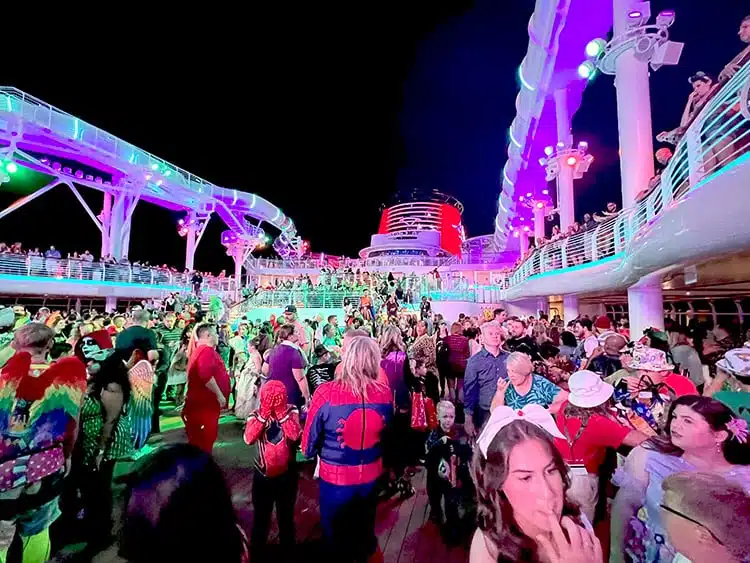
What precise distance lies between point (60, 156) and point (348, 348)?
85.7 feet

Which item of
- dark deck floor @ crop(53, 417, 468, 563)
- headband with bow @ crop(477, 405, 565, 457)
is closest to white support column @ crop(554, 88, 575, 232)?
dark deck floor @ crop(53, 417, 468, 563)

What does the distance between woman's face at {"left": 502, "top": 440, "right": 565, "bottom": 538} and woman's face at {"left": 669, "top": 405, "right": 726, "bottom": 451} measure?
2.87 feet

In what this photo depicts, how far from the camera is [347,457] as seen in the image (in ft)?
8.07

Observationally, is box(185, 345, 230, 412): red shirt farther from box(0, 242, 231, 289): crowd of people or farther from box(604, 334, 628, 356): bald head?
box(0, 242, 231, 289): crowd of people

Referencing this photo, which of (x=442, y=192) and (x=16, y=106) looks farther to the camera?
(x=442, y=192)

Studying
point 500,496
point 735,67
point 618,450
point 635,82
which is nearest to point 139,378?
point 500,496

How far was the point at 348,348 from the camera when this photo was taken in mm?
2588

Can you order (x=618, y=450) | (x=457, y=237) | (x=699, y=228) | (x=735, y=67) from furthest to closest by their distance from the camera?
(x=457, y=237) → (x=735, y=67) → (x=699, y=228) → (x=618, y=450)

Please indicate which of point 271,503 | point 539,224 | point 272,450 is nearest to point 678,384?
point 272,450

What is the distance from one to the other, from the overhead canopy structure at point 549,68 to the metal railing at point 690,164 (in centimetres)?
773

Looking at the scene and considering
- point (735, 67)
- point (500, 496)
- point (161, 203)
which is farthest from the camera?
point (161, 203)

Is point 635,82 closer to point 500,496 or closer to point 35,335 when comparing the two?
point 500,496

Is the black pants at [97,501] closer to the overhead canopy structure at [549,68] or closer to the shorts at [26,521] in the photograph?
the shorts at [26,521]

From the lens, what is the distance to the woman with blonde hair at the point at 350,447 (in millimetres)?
2463
